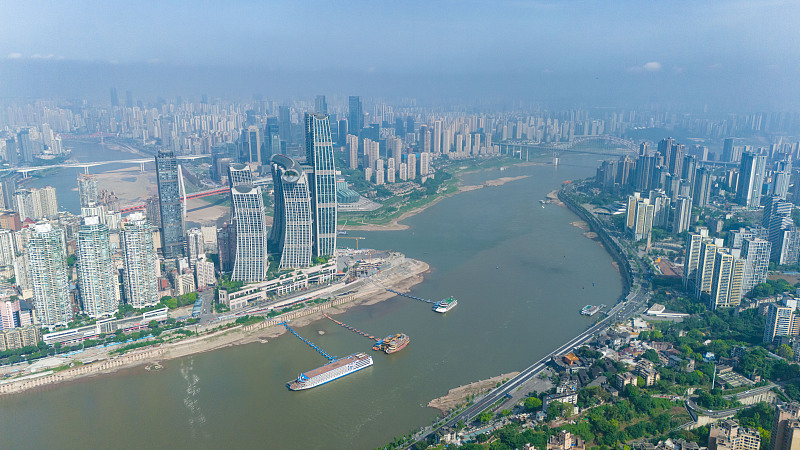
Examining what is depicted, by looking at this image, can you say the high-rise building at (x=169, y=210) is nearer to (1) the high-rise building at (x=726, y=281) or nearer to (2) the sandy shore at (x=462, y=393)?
(2) the sandy shore at (x=462, y=393)

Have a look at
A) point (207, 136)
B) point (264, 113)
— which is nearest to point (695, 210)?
point (207, 136)

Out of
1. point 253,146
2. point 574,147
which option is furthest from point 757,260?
point 574,147

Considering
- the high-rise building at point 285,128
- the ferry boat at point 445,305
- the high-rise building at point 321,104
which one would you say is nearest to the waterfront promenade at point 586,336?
the ferry boat at point 445,305

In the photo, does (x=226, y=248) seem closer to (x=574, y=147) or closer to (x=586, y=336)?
(x=586, y=336)

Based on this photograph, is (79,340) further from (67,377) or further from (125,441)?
(125,441)

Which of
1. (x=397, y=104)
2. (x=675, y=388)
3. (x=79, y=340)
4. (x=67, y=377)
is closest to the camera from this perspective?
(x=675, y=388)

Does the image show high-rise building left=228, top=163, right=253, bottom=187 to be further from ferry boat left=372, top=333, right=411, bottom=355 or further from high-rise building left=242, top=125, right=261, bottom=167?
high-rise building left=242, top=125, right=261, bottom=167
